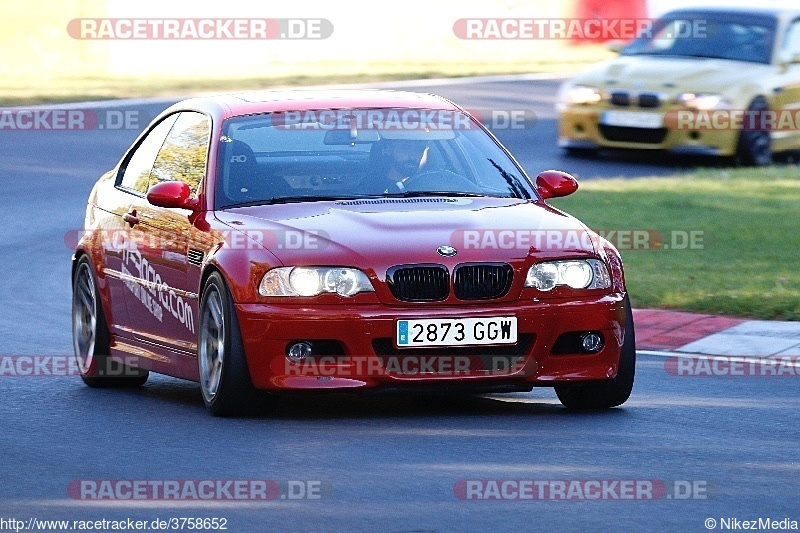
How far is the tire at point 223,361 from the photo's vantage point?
28.0 ft

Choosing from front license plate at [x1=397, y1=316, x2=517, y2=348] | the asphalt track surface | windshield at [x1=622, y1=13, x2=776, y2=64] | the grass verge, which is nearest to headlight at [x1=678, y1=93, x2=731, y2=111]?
the grass verge

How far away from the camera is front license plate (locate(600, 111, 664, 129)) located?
69.2 feet

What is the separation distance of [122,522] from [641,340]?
18.9 feet

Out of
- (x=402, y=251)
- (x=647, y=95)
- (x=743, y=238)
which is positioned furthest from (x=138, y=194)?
(x=647, y=95)

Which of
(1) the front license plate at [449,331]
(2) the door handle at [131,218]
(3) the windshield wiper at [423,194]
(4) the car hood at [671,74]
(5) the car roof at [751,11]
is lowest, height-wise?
(4) the car hood at [671,74]

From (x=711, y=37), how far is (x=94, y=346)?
13499 mm

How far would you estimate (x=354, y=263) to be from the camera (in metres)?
8.41

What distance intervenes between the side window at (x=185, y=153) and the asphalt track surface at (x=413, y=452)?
1111mm

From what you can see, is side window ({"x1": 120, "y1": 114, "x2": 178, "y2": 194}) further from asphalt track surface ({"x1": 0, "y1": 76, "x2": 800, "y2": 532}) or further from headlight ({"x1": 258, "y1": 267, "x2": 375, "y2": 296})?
headlight ({"x1": 258, "y1": 267, "x2": 375, "y2": 296})

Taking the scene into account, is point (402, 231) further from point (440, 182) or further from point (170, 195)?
point (170, 195)

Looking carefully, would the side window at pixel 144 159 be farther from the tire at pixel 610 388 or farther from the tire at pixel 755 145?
the tire at pixel 755 145

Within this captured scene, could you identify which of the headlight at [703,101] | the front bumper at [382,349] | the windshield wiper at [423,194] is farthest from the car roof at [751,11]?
the front bumper at [382,349]

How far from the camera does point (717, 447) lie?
26.4 ft

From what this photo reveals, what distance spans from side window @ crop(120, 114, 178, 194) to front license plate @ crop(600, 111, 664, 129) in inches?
438
